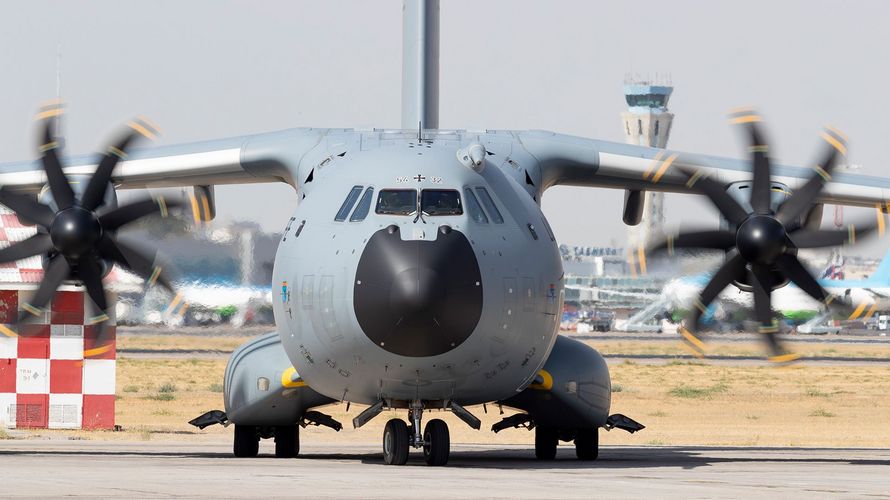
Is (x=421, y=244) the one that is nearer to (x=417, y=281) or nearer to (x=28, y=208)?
(x=417, y=281)

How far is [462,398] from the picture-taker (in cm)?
1489

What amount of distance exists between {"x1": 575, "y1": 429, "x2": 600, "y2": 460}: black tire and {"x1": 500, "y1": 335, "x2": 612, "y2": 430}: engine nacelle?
0.95ft

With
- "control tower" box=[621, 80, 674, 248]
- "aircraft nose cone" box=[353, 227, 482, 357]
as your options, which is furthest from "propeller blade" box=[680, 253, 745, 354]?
"control tower" box=[621, 80, 674, 248]

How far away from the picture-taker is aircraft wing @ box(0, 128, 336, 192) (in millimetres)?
17859

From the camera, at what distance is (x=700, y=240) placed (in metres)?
16.8

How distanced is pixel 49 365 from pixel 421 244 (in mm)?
10015

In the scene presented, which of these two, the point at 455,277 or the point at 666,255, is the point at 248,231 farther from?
the point at 455,277

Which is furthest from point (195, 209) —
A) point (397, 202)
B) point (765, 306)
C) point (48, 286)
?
point (765, 306)

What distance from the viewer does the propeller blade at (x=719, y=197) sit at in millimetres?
16734

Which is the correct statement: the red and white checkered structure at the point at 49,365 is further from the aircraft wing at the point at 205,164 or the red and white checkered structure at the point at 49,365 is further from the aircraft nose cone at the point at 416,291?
the aircraft nose cone at the point at 416,291

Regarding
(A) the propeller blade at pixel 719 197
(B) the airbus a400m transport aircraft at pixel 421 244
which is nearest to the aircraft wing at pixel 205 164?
(B) the airbus a400m transport aircraft at pixel 421 244

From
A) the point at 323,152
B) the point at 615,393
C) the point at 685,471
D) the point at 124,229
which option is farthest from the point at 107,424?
the point at 615,393

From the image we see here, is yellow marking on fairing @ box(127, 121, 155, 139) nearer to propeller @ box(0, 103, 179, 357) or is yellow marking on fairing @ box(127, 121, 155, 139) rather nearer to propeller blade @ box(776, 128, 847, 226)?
propeller @ box(0, 103, 179, 357)

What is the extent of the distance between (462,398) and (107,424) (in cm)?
929
